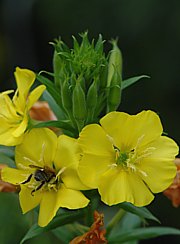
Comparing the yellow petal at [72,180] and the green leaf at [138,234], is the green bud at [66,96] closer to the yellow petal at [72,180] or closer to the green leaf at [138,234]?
the yellow petal at [72,180]

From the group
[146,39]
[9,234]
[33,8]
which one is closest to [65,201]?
[9,234]

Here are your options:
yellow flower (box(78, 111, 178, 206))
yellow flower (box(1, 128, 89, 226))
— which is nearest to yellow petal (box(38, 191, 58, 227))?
yellow flower (box(1, 128, 89, 226))

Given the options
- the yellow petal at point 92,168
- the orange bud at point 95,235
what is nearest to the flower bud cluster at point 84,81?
the yellow petal at point 92,168

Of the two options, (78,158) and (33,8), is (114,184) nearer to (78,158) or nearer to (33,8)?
(78,158)

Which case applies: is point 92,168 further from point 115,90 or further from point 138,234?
point 138,234

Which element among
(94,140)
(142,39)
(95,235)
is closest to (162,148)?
(94,140)

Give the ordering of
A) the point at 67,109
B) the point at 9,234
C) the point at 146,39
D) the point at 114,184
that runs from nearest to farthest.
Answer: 1. the point at 114,184
2. the point at 67,109
3. the point at 9,234
4. the point at 146,39

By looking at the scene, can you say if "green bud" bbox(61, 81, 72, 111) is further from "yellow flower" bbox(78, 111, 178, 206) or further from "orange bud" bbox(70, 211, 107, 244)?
"orange bud" bbox(70, 211, 107, 244)
